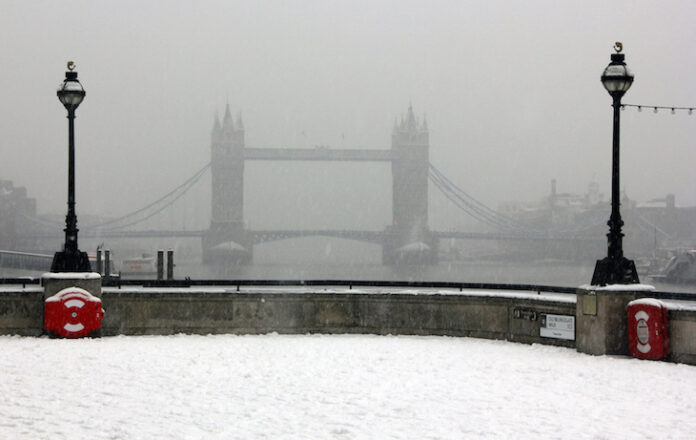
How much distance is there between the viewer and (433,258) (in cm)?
12206

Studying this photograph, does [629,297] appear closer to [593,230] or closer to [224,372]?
[224,372]

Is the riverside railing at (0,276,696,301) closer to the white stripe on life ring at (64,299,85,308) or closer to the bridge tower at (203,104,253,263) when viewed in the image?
the white stripe on life ring at (64,299,85,308)

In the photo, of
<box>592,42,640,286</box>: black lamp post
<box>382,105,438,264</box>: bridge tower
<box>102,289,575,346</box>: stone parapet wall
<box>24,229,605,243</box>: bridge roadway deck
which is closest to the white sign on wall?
<box>102,289,575,346</box>: stone parapet wall

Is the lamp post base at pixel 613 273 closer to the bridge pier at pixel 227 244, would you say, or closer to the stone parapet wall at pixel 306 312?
the stone parapet wall at pixel 306 312

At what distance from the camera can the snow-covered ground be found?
7.82 metres

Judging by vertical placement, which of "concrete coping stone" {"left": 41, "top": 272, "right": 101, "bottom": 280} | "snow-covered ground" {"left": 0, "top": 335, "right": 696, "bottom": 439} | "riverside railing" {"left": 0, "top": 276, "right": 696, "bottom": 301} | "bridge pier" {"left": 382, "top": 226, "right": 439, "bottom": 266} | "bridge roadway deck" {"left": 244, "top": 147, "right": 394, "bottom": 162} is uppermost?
"bridge roadway deck" {"left": 244, "top": 147, "right": 394, "bottom": 162}

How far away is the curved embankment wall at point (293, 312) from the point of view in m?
14.0

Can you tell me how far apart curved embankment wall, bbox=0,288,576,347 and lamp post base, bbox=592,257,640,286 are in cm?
144

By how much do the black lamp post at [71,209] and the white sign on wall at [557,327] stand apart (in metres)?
7.24

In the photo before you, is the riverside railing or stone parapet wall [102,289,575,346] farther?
the riverside railing

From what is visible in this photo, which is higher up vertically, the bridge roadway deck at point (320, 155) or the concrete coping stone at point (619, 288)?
the bridge roadway deck at point (320, 155)

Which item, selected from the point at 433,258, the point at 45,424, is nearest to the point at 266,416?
the point at 45,424

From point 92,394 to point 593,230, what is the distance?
12793 centimetres

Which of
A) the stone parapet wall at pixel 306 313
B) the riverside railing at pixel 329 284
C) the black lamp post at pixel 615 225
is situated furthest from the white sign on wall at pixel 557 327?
the riverside railing at pixel 329 284
